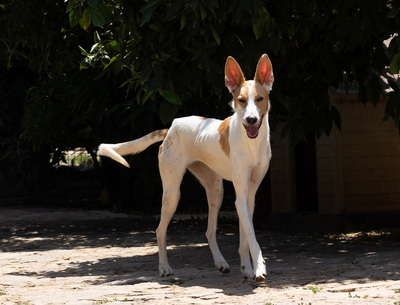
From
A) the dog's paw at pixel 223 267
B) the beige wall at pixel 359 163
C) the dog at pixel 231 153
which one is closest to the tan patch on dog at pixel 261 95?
the dog at pixel 231 153


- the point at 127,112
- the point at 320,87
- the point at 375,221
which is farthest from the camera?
the point at 375,221

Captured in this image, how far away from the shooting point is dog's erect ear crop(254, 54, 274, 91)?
9148 mm

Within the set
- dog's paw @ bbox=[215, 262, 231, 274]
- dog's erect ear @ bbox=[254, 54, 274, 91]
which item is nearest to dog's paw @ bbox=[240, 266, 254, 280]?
dog's paw @ bbox=[215, 262, 231, 274]

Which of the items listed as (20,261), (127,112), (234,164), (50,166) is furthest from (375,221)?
(50,166)

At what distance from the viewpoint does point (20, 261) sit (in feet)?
39.9

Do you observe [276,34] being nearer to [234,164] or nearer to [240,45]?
[240,45]

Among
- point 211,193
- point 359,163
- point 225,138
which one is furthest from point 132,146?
point 359,163

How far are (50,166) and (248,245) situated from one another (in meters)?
15.4

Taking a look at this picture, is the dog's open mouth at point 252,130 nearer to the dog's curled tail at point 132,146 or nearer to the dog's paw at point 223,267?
the dog's paw at point 223,267

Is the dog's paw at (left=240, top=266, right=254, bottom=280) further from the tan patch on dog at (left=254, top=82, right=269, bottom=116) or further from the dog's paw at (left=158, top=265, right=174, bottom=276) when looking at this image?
the tan patch on dog at (left=254, top=82, right=269, bottom=116)

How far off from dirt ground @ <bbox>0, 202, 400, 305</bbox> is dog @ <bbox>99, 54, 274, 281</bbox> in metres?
0.38

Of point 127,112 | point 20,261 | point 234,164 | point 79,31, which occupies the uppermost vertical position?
point 79,31

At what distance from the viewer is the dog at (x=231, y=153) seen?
9.04 meters

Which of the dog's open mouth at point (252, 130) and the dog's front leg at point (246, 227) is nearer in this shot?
the dog's front leg at point (246, 227)
